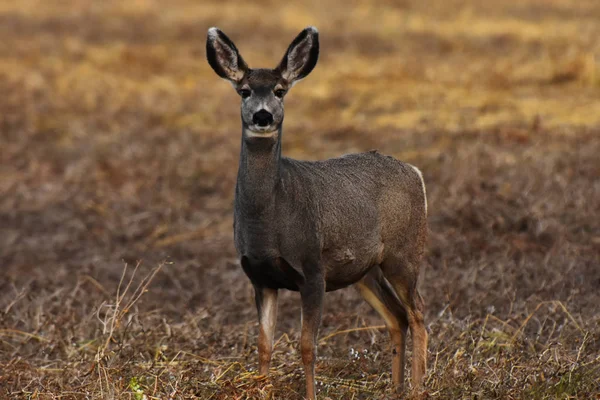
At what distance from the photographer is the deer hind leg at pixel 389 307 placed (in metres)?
6.54

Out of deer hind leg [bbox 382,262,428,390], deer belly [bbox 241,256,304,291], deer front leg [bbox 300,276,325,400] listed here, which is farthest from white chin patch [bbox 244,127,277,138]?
deer hind leg [bbox 382,262,428,390]

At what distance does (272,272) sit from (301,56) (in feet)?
3.82

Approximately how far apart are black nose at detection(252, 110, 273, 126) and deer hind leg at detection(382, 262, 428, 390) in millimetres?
1376

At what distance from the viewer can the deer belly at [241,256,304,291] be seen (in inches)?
223

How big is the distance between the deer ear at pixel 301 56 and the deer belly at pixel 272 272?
97cm

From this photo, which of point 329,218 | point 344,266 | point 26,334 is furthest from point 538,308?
point 26,334

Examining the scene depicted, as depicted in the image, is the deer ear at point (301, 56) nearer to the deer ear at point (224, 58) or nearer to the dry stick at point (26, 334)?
the deer ear at point (224, 58)

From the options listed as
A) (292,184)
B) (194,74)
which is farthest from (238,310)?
(194,74)

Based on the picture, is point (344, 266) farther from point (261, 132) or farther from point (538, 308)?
point (538, 308)

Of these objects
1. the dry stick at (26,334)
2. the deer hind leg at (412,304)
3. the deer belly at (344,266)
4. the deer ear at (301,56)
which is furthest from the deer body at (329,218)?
the dry stick at (26,334)

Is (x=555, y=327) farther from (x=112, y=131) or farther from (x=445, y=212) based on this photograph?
(x=112, y=131)

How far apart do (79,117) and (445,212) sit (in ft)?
25.1

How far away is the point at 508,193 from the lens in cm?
1038

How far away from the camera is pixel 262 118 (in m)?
5.54
